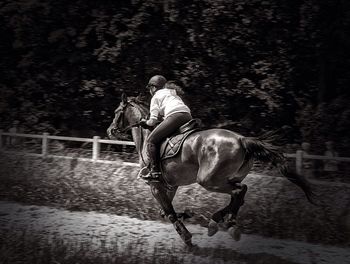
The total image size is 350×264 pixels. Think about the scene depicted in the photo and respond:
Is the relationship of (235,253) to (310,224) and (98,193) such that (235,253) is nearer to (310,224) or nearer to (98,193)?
(310,224)

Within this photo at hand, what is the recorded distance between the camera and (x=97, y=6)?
605 inches

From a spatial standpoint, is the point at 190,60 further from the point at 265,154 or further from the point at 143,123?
the point at 265,154

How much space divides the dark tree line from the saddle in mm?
6314

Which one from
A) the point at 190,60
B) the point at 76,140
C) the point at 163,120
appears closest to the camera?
the point at 163,120

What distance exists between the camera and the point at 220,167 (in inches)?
280

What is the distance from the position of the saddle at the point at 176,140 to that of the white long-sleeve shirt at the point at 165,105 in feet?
0.87

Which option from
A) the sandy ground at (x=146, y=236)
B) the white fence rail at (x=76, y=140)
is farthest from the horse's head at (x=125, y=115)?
the white fence rail at (x=76, y=140)

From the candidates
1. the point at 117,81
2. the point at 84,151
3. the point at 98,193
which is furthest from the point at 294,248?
the point at 117,81

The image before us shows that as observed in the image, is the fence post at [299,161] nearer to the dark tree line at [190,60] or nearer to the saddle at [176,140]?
the dark tree line at [190,60]

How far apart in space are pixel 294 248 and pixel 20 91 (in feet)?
38.1

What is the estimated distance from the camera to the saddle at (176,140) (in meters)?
7.64

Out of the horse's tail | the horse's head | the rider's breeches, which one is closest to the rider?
the rider's breeches

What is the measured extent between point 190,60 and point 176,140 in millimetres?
7769

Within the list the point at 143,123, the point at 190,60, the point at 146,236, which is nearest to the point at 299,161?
the point at 146,236
